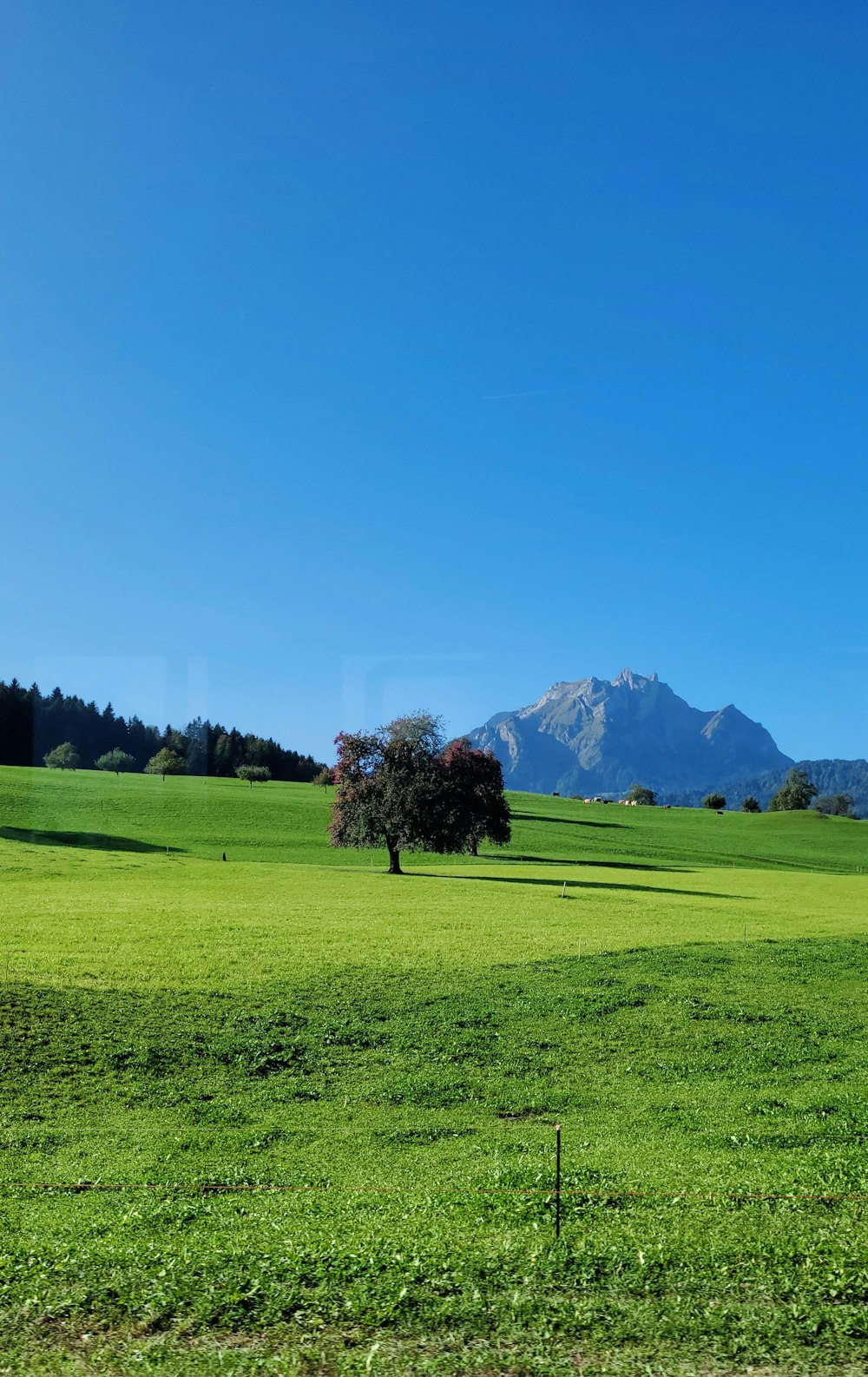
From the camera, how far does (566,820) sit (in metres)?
124

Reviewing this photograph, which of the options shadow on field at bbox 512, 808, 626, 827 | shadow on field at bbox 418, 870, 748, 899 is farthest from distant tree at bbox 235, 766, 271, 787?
shadow on field at bbox 418, 870, 748, 899

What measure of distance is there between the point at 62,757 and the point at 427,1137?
143681 millimetres

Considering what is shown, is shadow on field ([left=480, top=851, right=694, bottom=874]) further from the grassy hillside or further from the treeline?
the treeline

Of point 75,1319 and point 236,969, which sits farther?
point 236,969

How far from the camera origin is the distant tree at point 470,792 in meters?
64.4

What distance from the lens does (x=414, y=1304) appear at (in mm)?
8258

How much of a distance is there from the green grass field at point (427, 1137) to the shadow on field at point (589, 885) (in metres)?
10.0

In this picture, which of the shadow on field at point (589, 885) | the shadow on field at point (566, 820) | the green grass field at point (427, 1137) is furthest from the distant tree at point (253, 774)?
the green grass field at point (427, 1137)

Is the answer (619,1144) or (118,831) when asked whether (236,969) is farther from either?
(118,831)

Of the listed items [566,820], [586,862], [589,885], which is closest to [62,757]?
[566,820]

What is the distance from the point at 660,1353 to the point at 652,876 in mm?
61029

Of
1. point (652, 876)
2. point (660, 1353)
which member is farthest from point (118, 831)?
point (660, 1353)

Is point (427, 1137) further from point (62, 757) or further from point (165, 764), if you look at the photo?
point (62, 757)

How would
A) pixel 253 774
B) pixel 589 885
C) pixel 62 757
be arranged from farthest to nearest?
pixel 253 774 < pixel 62 757 < pixel 589 885
